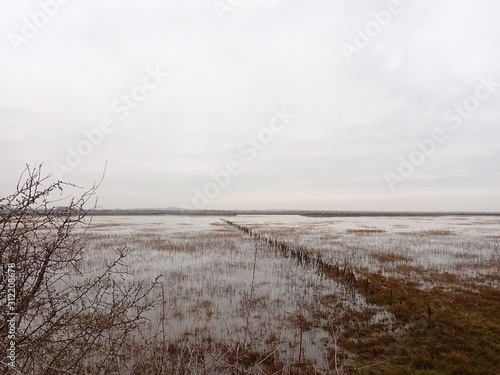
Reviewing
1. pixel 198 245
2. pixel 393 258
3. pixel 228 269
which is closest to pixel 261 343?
pixel 228 269

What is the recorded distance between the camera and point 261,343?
8.55 meters

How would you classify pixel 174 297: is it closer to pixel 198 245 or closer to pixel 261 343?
pixel 261 343

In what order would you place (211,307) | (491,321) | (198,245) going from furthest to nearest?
(198,245)
(211,307)
(491,321)

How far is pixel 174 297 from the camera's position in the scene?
12.4 meters

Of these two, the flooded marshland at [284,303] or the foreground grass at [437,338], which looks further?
the flooded marshland at [284,303]

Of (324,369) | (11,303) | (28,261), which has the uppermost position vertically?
(28,261)

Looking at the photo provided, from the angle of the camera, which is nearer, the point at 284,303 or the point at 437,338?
the point at 437,338

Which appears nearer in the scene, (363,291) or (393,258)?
(363,291)

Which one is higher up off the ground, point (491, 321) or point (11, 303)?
point (11, 303)

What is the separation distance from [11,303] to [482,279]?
18972 millimetres

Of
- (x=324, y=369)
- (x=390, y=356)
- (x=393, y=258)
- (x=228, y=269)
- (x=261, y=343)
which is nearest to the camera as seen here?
(x=324, y=369)

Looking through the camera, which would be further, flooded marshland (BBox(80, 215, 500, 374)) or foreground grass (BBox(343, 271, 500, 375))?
flooded marshland (BBox(80, 215, 500, 374))

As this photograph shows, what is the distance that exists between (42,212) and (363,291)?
A: 1320 centimetres

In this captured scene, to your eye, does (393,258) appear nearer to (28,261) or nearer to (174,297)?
(174,297)
